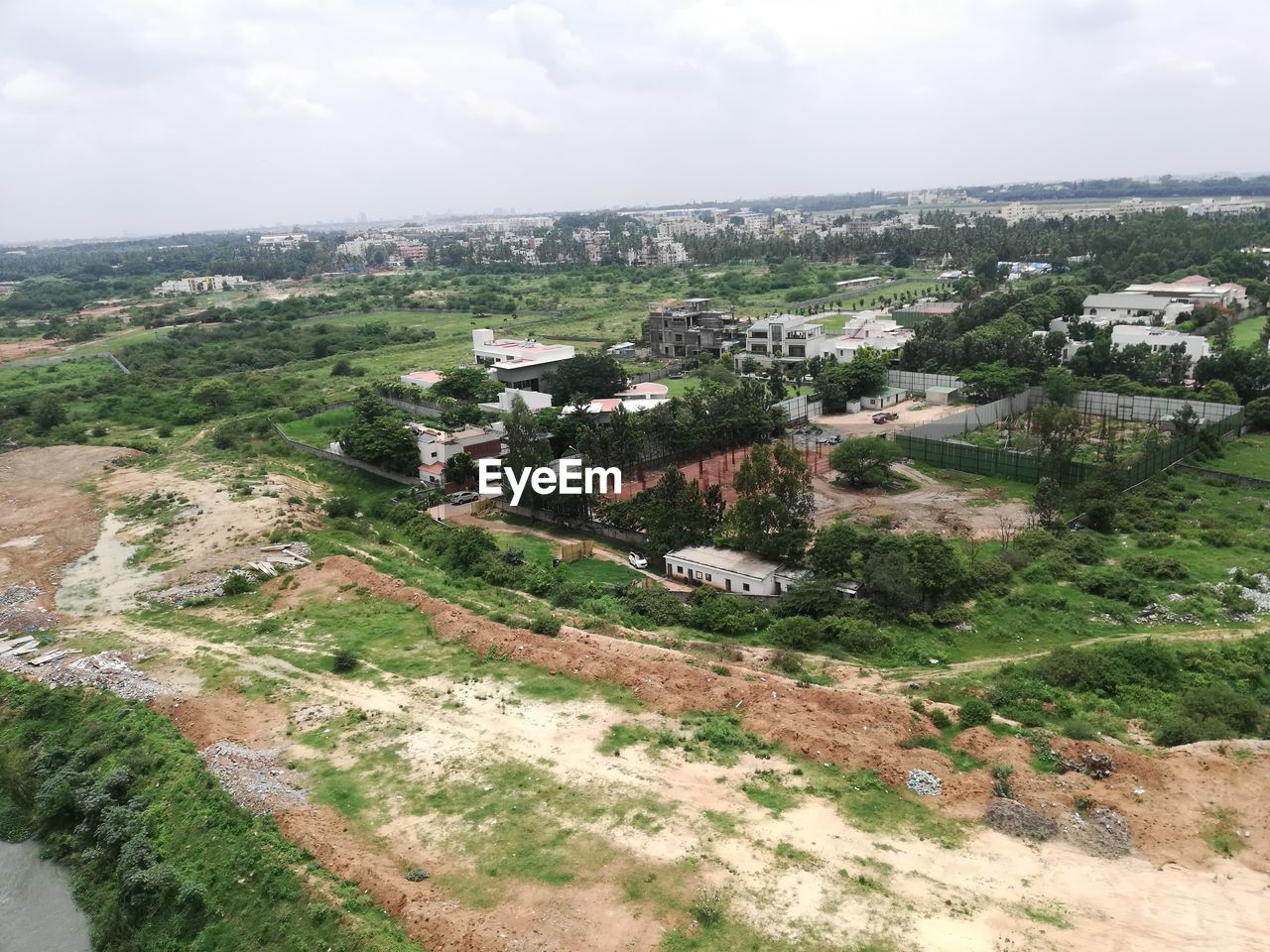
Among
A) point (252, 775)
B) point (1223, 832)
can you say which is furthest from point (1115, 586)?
point (252, 775)

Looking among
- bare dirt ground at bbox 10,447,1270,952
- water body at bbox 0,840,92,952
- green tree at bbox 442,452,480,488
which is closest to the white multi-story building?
green tree at bbox 442,452,480,488

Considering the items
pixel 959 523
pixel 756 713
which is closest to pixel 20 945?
pixel 756 713

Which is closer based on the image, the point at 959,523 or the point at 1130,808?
the point at 1130,808

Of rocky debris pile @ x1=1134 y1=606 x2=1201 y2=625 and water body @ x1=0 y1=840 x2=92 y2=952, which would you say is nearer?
water body @ x1=0 y1=840 x2=92 y2=952

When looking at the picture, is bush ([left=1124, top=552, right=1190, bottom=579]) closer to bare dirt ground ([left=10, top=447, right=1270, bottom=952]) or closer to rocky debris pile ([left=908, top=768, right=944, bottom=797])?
bare dirt ground ([left=10, top=447, right=1270, bottom=952])

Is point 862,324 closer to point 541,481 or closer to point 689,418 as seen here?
point 689,418

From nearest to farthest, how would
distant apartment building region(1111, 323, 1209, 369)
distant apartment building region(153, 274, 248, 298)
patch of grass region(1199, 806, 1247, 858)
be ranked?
1. patch of grass region(1199, 806, 1247, 858)
2. distant apartment building region(1111, 323, 1209, 369)
3. distant apartment building region(153, 274, 248, 298)
